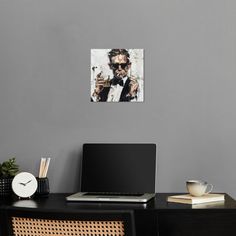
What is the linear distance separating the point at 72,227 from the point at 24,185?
943 millimetres

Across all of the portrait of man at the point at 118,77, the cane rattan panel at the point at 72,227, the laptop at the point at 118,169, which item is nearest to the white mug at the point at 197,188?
the laptop at the point at 118,169

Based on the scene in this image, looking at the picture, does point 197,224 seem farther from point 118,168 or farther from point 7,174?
point 7,174

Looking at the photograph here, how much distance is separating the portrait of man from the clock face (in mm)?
520

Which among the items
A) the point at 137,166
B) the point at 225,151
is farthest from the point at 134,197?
the point at 225,151

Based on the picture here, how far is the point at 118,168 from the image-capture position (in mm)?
2568

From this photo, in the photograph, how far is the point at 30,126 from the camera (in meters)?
2.68

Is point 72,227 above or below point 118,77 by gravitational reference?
below

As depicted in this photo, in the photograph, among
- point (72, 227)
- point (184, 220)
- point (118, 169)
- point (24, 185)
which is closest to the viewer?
point (72, 227)

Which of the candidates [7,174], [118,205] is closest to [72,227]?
[118,205]

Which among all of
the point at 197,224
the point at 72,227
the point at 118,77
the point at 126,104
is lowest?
the point at 197,224

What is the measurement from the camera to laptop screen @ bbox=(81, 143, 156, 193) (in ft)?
8.32

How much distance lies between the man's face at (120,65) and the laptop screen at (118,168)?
0.37 metres

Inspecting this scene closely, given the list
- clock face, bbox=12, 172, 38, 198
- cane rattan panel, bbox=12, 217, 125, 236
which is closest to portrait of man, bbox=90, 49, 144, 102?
clock face, bbox=12, 172, 38, 198

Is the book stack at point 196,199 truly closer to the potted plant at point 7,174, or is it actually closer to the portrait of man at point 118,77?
the portrait of man at point 118,77
